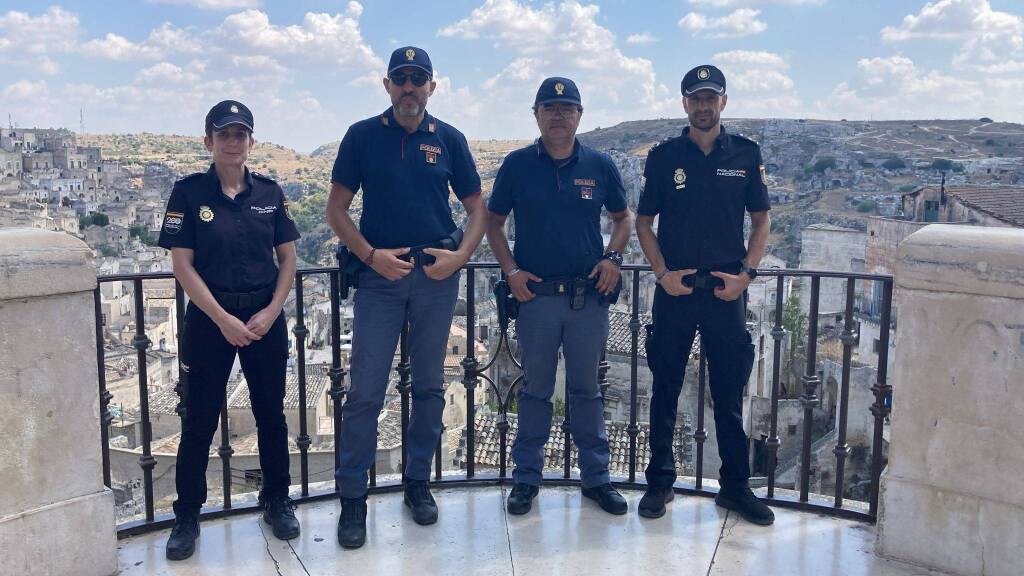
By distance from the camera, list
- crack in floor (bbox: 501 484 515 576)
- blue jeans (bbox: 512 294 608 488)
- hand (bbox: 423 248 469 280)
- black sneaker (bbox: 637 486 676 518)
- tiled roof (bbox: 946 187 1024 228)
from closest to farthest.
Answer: crack in floor (bbox: 501 484 515 576), hand (bbox: 423 248 469 280), blue jeans (bbox: 512 294 608 488), black sneaker (bbox: 637 486 676 518), tiled roof (bbox: 946 187 1024 228)

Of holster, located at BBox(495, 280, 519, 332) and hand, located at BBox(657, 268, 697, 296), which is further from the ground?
hand, located at BBox(657, 268, 697, 296)

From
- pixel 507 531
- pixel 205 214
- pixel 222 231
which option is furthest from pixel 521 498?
pixel 205 214

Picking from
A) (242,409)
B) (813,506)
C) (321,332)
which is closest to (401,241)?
(813,506)

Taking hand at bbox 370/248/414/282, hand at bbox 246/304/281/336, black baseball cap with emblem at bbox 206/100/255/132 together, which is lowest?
hand at bbox 246/304/281/336

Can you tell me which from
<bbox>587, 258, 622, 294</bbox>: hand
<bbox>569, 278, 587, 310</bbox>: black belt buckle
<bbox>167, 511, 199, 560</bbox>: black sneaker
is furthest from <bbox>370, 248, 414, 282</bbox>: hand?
<bbox>167, 511, 199, 560</bbox>: black sneaker

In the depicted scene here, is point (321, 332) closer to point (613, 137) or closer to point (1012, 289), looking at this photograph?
point (1012, 289)

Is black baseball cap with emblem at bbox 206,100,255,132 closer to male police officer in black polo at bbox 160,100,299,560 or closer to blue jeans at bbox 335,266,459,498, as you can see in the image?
male police officer in black polo at bbox 160,100,299,560

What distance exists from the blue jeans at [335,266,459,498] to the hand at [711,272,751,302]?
134cm

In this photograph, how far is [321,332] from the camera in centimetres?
4338

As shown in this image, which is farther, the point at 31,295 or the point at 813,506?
the point at 813,506

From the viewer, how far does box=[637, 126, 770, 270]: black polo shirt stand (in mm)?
4051

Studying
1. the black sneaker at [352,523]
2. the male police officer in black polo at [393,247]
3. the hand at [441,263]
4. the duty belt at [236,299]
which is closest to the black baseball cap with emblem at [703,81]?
the male police officer in black polo at [393,247]

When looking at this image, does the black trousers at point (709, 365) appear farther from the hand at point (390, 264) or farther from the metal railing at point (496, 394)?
the hand at point (390, 264)

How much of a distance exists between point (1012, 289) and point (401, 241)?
277 cm
